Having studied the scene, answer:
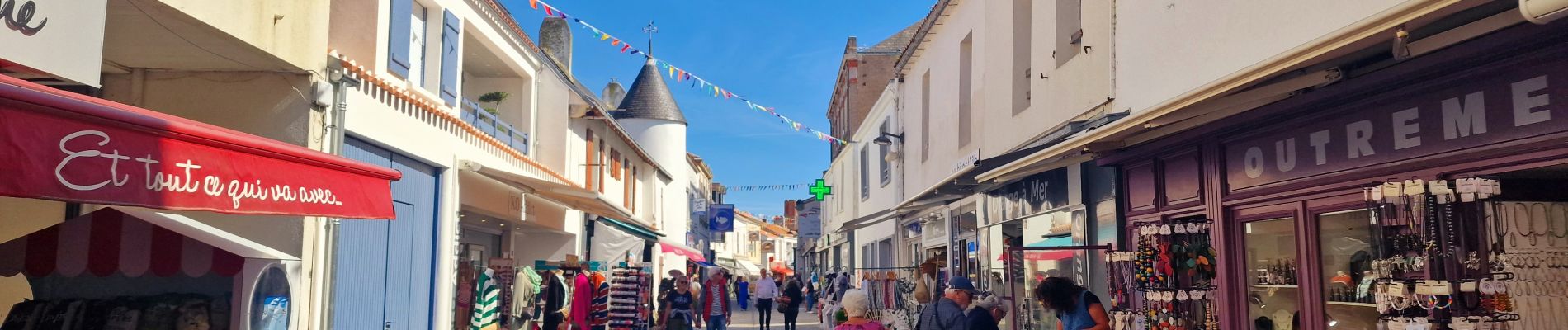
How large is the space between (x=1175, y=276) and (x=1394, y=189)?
8.18ft

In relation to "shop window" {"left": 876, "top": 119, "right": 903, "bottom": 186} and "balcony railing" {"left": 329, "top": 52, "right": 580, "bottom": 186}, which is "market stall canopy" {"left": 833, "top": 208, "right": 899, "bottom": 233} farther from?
"balcony railing" {"left": 329, "top": 52, "right": 580, "bottom": 186}

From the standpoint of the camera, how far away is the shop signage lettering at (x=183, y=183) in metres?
4.01

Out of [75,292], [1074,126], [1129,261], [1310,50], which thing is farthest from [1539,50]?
[75,292]

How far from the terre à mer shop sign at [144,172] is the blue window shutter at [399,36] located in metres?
4.61

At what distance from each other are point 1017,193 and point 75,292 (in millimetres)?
9635

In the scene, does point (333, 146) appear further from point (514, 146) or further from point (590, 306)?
point (514, 146)

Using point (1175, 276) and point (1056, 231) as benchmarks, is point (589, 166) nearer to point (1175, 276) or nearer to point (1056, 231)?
point (1056, 231)

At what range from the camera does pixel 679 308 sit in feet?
46.0

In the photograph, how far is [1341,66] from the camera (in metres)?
5.37

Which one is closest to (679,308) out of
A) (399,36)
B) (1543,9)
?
(399,36)

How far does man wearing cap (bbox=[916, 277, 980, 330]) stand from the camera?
7471mm

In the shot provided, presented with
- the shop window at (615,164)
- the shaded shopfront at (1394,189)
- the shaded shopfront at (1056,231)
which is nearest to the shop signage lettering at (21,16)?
the shaded shopfront at (1394,189)

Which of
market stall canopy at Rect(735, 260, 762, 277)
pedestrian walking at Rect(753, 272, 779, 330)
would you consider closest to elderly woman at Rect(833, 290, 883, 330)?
pedestrian walking at Rect(753, 272, 779, 330)

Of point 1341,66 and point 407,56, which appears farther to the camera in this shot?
point 407,56
